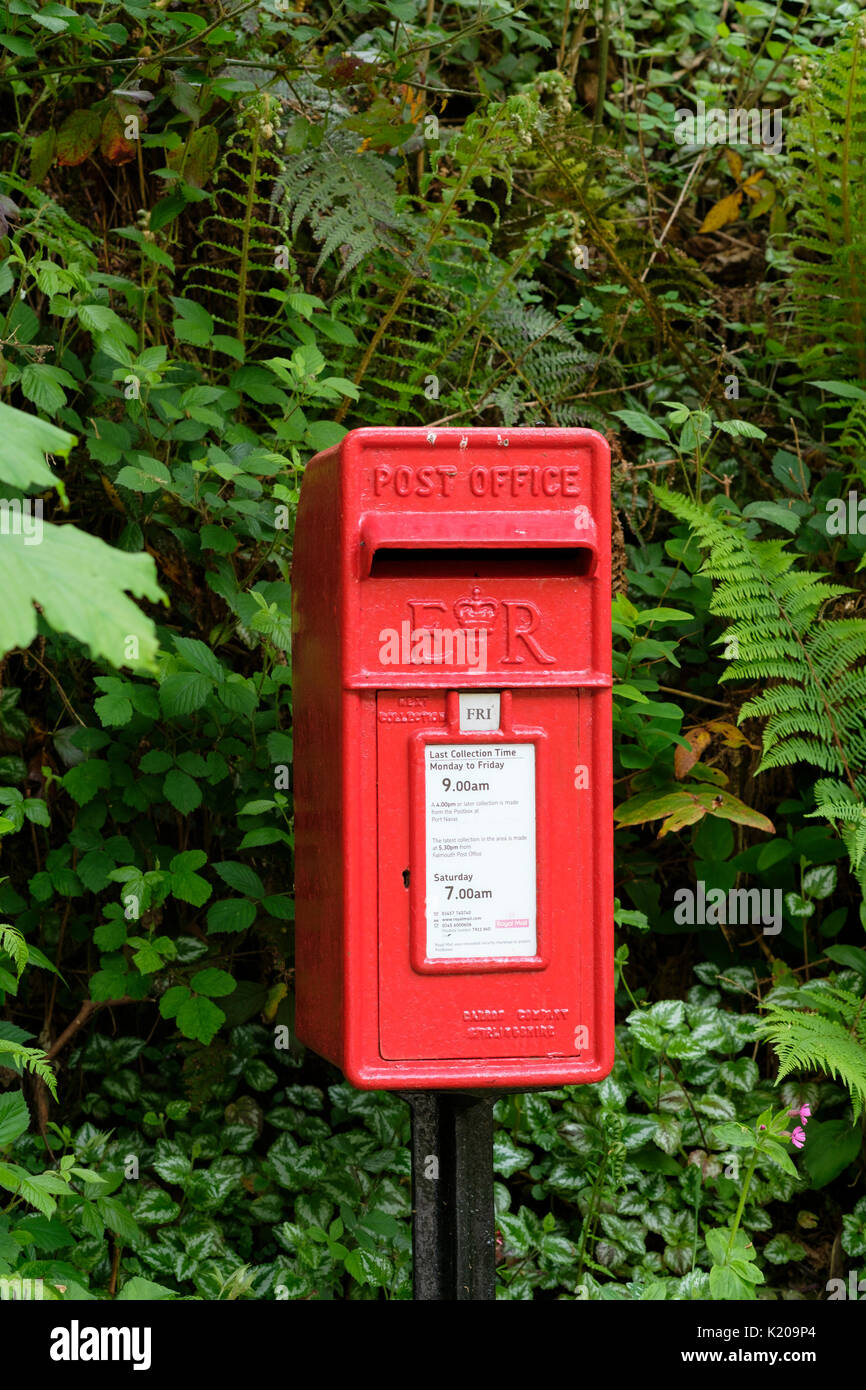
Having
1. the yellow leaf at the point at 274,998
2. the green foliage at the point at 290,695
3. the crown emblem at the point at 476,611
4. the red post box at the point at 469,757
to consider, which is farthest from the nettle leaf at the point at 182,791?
the crown emblem at the point at 476,611

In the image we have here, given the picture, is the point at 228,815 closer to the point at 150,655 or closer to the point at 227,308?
the point at 227,308

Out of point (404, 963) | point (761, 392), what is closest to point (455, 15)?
point (761, 392)

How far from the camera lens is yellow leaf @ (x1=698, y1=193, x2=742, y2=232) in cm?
427

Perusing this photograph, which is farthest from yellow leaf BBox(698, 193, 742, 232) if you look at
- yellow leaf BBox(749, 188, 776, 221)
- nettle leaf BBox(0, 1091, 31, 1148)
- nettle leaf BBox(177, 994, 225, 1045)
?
nettle leaf BBox(0, 1091, 31, 1148)

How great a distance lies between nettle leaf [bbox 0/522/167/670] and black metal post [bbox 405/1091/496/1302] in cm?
135

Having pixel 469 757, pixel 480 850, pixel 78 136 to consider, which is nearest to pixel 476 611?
pixel 469 757

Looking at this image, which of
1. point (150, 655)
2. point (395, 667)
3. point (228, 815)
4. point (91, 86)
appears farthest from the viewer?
point (91, 86)

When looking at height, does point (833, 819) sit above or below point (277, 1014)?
above

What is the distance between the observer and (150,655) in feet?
3.85

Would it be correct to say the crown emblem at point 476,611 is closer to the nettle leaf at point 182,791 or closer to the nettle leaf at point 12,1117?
the nettle leaf at point 182,791

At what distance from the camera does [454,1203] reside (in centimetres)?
225

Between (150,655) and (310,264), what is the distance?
2.62 meters

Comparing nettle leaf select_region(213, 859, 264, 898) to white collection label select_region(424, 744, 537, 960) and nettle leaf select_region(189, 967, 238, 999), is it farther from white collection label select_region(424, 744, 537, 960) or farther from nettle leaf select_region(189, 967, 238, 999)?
white collection label select_region(424, 744, 537, 960)

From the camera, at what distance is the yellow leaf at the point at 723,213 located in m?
4.27
